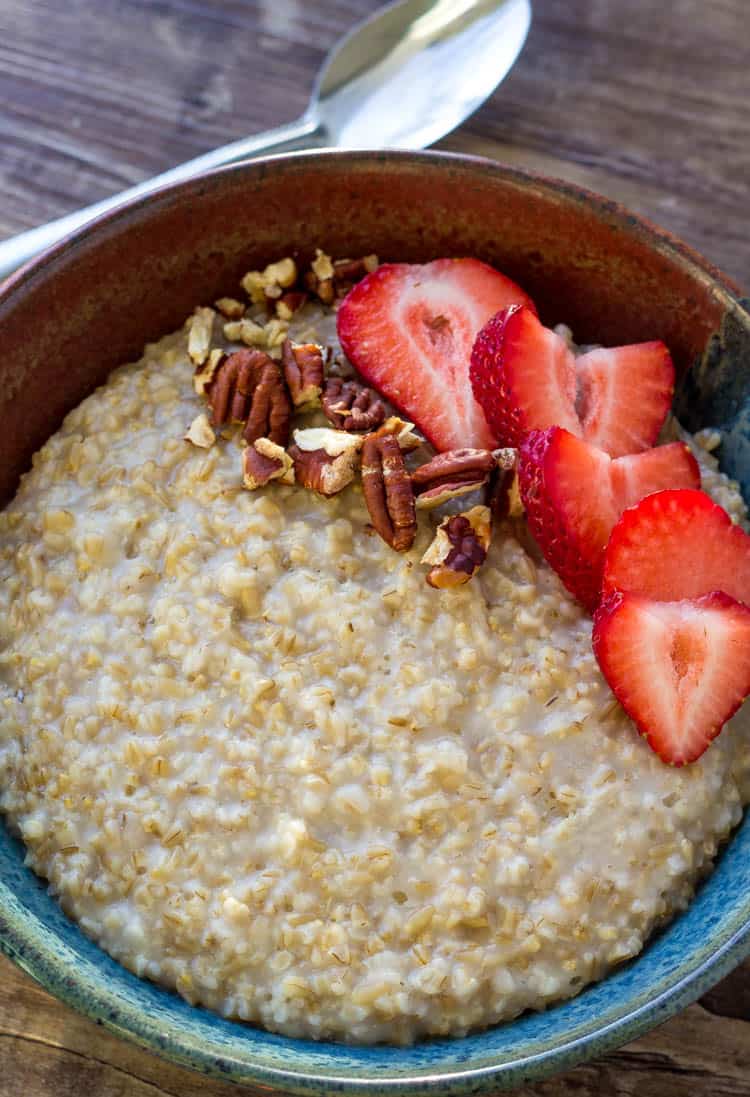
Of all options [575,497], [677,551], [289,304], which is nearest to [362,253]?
[289,304]

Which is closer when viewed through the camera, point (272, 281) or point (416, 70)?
point (272, 281)

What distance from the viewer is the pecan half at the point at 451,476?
165 cm

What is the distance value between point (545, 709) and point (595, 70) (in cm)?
158

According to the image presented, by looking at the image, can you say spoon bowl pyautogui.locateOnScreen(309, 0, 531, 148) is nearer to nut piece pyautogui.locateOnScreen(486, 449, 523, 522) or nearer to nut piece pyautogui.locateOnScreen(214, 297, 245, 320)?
nut piece pyautogui.locateOnScreen(214, 297, 245, 320)

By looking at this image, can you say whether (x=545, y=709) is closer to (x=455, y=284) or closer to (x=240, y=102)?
(x=455, y=284)

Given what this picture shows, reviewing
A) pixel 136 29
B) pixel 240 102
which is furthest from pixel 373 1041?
pixel 136 29

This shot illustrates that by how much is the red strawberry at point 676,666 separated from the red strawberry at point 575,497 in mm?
98

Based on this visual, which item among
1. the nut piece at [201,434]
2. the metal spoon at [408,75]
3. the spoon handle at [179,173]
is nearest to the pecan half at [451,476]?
the nut piece at [201,434]

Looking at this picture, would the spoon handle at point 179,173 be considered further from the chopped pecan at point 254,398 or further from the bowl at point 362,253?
the chopped pecan at point 254,398

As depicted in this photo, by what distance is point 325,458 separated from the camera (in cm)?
169

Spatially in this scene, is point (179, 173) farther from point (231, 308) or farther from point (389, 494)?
point (389, 494)

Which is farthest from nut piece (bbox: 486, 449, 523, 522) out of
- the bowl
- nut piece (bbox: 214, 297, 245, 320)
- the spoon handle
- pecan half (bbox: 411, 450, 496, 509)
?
the spoon handle

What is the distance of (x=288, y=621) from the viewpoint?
5.19ft

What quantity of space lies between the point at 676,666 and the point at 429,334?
63 centimetres
